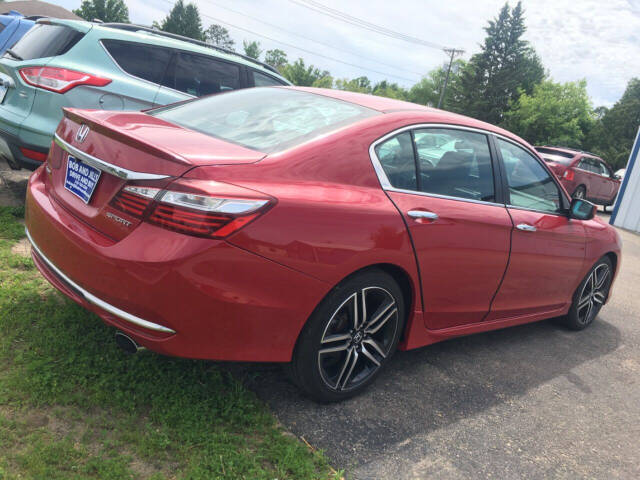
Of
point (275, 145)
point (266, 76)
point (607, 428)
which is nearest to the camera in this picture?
point (275, 145)

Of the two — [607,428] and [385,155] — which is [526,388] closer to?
[607,428]

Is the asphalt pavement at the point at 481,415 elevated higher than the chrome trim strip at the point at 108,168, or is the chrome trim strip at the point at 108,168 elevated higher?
the chrome trim strip at the point at 108,168

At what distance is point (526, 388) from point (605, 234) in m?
1.91

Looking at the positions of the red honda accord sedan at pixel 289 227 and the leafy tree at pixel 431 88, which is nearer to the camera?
the red honda accord sedan at pixel 289 227

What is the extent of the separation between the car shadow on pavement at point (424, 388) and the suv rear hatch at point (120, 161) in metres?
1.16

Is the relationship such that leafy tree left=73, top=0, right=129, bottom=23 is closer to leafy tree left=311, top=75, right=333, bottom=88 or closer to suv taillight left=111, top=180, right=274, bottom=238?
leafy tree left=311, top=75, right=333, bottom=88

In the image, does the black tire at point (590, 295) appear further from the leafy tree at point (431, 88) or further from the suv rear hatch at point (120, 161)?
the leafy tree at point (431, 88)

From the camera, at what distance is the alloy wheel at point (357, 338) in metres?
2.54

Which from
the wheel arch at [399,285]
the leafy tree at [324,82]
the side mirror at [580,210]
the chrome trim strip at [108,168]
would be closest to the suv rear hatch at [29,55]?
the chrome trim strip at [108,168]

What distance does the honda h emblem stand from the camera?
243cm

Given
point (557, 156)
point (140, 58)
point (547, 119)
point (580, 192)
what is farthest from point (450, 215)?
point (547, 119)

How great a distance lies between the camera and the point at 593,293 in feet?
15.4

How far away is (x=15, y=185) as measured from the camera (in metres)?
5.61

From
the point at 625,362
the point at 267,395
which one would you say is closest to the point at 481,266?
the point at 267,395
